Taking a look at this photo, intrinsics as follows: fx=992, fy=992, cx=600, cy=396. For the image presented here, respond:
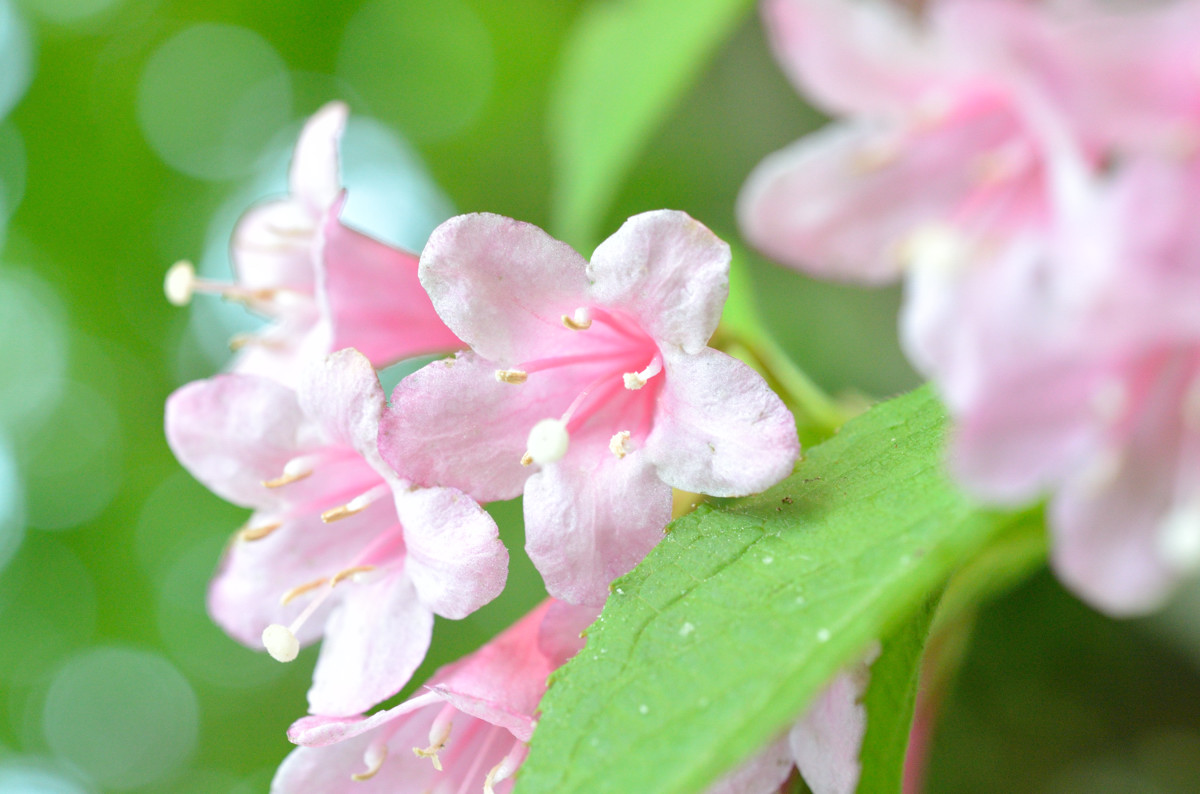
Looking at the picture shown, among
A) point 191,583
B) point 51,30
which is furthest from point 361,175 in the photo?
point 191,583

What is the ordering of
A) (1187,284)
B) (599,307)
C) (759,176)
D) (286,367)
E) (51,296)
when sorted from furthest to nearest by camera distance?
1. (51,296)
2. (286,367)
3. (599,307)
4. (759,176)
5. (1187,284)

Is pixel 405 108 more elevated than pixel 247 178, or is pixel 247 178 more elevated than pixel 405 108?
pixel 405 108

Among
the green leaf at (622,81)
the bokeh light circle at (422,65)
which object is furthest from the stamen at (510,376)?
the bokeh light circle at (422,65)

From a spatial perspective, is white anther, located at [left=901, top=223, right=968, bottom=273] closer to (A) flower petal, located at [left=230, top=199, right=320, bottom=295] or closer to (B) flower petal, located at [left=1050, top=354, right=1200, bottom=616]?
(B) flower petal, located at [left=1050, top=354, right=1200, bottom=616]

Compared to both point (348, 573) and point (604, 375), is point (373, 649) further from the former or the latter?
point (604, 375)

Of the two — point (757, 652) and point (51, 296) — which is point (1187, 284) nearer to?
point (757, 652)

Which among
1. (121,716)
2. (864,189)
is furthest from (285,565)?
(121,716)
